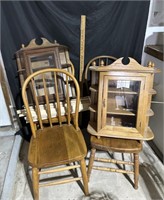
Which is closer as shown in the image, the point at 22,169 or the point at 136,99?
the point at 136,99

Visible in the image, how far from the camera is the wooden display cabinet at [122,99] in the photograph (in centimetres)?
109

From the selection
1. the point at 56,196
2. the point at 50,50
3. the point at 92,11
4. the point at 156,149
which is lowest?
the point at 56,196

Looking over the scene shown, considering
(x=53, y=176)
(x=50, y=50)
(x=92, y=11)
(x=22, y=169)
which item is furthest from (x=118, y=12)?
(x=22, y=169)

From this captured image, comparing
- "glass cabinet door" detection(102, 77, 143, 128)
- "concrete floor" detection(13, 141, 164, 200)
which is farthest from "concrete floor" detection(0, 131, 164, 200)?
"glass cabinet door" detection(102, 77, 143, 128)

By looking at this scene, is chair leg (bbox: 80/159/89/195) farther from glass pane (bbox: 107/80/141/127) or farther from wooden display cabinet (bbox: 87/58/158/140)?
glass pane (bbox: 107/80/141/127)

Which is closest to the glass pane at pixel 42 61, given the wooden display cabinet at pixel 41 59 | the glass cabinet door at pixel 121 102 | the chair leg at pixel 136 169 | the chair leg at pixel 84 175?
the wooden display cabinet at pixel 41 59

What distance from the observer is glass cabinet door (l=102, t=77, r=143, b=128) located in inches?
45.9

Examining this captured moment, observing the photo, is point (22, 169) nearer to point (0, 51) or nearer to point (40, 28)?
point (0, 51)

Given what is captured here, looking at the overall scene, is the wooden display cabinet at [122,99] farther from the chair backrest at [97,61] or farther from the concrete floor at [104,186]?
the concrete floor at [104,186]

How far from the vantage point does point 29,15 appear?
4.47ft

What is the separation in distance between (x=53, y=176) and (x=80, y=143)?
51cm

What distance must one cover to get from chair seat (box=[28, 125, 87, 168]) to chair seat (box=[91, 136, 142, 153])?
0.38 ft

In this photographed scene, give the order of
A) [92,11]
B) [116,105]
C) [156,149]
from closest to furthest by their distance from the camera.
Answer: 1. [116,105]
2. [92,11]
3. [156,149]

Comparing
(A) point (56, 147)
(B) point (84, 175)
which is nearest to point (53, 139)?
(A) point (56, 147)
